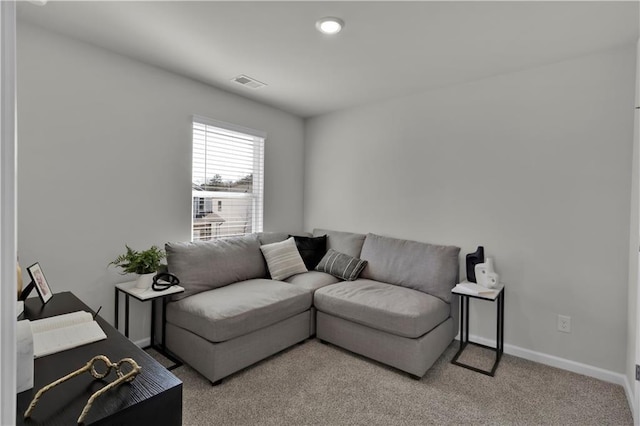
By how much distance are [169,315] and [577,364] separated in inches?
125

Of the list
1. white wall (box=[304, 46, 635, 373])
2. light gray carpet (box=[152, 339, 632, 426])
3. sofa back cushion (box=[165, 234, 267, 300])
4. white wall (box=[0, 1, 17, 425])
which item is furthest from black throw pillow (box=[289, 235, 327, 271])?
white wall (box=[0, 1, 17, 425])

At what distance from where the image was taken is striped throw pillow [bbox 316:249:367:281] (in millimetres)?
3338

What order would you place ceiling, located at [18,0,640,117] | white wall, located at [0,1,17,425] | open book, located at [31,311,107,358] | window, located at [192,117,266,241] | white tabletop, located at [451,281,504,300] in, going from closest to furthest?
white wall, located at [0,1,17,425] < open book, located at [31,311,107,358] < ceiling, located at [18,0,640,117] < white tabletop, located at [451,281,504,300] < window, located at [192,117,266,241]

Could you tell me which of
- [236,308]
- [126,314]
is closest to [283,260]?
[236,308]

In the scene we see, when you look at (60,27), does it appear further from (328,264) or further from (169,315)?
(328,264)

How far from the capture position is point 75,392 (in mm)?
1004

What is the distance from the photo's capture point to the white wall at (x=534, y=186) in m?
2.42

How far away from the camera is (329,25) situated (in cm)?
214

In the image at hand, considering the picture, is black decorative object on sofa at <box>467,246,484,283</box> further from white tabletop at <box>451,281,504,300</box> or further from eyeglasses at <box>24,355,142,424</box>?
eyeglasses at <box>24,355,142,424</box>

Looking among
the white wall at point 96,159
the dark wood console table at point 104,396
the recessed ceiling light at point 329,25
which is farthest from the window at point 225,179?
the dark wood console table at point 104,396

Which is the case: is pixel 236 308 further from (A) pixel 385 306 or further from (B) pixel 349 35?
(B) pixel 349 35

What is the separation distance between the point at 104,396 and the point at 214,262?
1990 millimetres

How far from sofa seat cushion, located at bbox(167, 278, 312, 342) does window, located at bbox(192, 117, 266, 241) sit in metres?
0.83

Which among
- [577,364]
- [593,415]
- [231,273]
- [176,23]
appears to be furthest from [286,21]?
[577,364]
